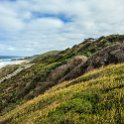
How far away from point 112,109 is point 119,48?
21.5 m

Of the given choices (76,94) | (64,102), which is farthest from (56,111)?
(76,94)

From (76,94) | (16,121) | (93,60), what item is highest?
(93,60)

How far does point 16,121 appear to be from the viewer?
25.6m

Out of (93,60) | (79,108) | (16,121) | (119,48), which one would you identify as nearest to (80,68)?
(93,60)

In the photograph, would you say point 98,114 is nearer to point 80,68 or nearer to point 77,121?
point 77,121

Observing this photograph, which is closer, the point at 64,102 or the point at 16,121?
the point at 64,102

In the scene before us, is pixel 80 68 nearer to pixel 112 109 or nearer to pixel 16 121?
pixel 16 121

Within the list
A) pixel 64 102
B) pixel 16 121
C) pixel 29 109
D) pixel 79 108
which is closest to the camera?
pixel 79 108

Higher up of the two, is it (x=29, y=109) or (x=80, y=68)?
(x=80, y=68)

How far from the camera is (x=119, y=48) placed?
4109cm

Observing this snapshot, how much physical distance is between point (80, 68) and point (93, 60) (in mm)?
1863

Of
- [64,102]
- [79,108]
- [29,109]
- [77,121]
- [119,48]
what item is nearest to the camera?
[77,121]

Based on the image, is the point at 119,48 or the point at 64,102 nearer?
the point at 64,102

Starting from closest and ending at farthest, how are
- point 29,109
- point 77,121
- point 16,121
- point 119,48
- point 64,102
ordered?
point 77,121 → point 64,102 → point 16,121 → point 29,109 → point 119,48
